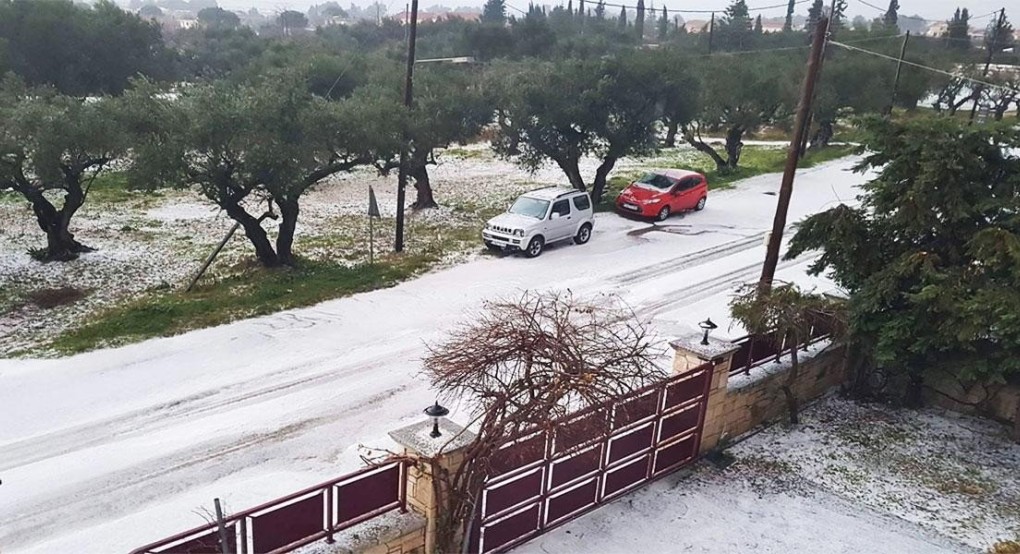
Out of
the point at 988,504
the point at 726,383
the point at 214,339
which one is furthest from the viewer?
the point at 214,339

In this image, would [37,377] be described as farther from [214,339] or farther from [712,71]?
[712,71]

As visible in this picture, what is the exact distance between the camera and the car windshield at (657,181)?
24908mm

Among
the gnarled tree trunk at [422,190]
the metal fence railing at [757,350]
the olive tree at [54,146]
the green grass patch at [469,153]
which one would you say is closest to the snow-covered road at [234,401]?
the metal fence railing at [757,350]

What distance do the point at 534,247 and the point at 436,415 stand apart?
44.3 feet

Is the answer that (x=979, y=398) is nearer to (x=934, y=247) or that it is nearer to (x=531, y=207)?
(x=934, y=247)

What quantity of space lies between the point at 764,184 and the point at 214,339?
2418 centimetres

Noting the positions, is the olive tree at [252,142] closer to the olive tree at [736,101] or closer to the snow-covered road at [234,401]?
the snow-covered road at [234,401]

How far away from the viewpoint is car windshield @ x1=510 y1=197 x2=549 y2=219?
67.5 ft

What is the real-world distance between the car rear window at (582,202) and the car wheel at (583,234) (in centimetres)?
53

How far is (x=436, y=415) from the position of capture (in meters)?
6.90

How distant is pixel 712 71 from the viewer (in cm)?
Answer: 3344

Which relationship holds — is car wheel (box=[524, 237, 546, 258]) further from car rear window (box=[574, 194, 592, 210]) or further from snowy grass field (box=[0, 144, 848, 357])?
car rear window (box=[574, 194, 592, 210])

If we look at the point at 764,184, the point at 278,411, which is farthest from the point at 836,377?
the point at 764,184

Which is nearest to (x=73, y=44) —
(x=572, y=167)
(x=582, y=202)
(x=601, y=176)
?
(x=572, y=167)
